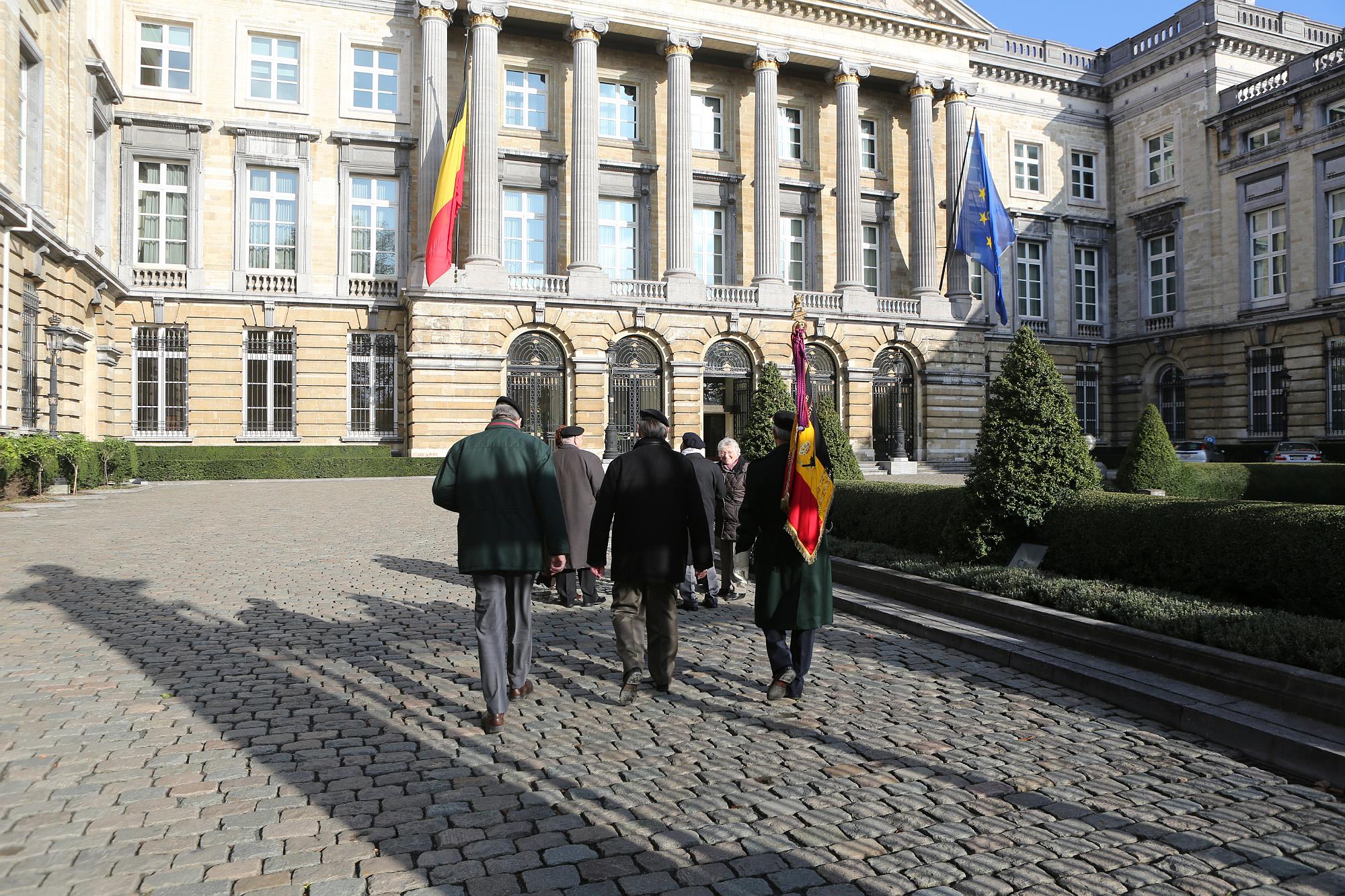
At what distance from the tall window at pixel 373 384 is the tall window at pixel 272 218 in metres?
3.59

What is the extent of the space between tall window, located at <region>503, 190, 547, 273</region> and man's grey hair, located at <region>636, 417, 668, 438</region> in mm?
26916

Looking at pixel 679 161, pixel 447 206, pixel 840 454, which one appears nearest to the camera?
pixel 840 454

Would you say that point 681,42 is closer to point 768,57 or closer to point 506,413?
point 768,57

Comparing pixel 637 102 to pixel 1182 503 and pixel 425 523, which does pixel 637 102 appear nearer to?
pixel 425 523

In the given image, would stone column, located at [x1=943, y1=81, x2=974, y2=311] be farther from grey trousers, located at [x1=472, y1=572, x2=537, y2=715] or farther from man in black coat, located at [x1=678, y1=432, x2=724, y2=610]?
grey trousers, located at [x1=472, y1=572, x2=537, y2=715]

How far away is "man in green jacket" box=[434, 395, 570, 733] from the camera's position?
212 inches

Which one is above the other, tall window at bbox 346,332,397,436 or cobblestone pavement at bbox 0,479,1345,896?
tall window at bbox 346,332,397,436

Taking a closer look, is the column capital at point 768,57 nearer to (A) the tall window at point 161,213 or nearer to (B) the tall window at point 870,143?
(B) the tall window at point 870,143

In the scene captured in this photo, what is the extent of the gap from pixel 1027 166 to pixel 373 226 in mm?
28193

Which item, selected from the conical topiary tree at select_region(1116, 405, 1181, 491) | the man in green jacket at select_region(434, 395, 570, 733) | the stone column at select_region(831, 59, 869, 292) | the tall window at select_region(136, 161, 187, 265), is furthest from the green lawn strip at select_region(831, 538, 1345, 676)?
the tall window at select_region(136, 161, 187, 265)

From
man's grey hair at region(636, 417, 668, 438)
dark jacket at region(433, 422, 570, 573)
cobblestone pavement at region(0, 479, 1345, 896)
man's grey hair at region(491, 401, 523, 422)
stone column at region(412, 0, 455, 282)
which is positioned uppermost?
stone column at region(412, 0, 455, 282)

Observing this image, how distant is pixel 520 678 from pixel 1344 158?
124 ft

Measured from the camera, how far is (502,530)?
5469 mm

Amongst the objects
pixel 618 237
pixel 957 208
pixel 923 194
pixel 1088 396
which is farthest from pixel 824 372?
pixel 1088 396
